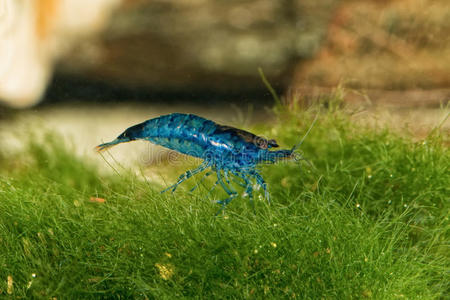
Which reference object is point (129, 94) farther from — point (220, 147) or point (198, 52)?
point (220, 147)

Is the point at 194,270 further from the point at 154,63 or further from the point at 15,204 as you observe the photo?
the point at 154,63

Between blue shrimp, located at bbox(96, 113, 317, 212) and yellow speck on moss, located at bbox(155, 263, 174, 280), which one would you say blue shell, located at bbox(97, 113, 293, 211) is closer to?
blue shrimp, located at bbox(96, 113, 317, 212)

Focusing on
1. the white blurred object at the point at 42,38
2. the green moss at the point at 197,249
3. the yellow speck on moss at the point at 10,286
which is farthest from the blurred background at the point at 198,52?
the yellow speck on moss at the point at 10,286

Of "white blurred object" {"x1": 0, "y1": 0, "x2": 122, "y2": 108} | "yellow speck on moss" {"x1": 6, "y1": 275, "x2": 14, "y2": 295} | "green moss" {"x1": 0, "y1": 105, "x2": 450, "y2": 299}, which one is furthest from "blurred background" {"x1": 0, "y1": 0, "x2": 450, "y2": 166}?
"yellow speck on moss" {"x1": 6, "y1": 275, "x2": 14, "y2": 295}

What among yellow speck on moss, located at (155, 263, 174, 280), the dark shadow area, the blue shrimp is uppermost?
the blue shrimp

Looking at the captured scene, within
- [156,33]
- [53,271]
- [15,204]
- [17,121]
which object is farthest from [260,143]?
[156,33]

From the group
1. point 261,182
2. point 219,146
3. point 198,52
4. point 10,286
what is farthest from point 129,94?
point 10,286

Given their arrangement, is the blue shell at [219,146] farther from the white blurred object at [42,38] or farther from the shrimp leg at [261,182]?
the white blurred object at [42,38]

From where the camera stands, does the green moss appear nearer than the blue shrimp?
Yes
